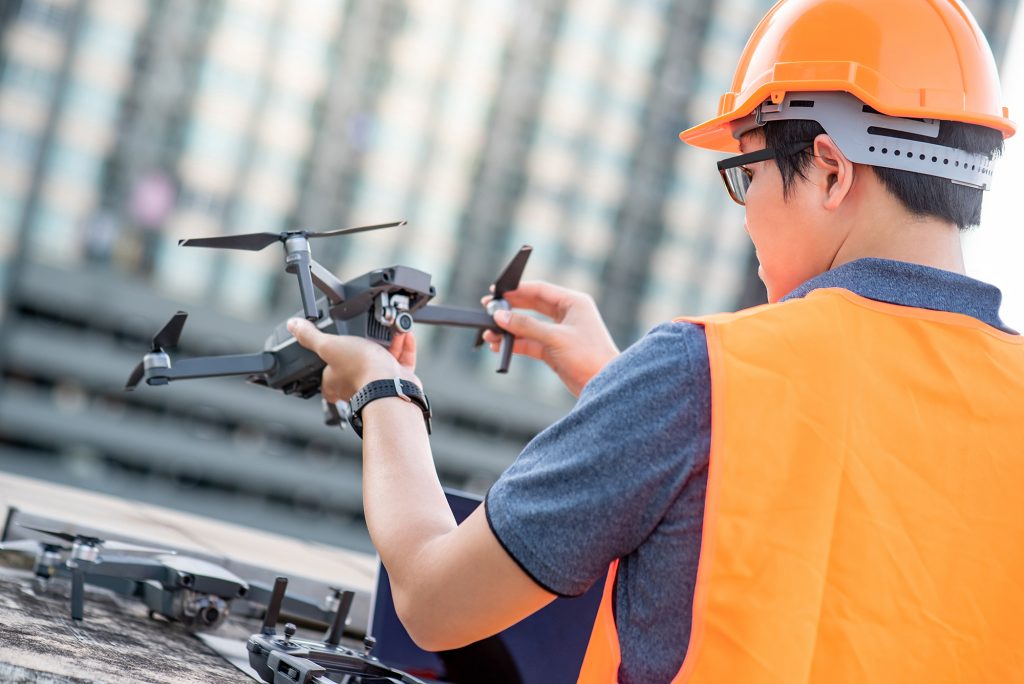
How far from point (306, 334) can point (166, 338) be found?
31 cm

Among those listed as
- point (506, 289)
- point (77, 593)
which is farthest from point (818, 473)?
point (77, 593)

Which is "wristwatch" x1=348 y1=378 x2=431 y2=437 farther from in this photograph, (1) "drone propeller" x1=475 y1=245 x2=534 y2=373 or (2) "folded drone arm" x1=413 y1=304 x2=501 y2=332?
(1) "drone propeller" x1=475 y1=245 x2=534 y2=373

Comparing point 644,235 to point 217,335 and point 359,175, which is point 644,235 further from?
point 217,335

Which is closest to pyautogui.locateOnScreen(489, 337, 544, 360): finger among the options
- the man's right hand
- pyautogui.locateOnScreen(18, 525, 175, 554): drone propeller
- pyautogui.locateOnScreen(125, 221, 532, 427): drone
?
the man's right hand

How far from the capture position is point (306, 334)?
141 centimetres

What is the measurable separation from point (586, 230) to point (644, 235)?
301 centimetres

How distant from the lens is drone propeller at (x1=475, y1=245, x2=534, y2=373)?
180cm

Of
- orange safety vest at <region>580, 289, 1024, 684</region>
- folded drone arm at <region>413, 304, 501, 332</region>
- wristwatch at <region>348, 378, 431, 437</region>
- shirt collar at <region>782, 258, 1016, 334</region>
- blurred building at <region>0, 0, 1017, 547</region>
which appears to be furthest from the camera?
blurred building at <region>0, 0, 1017, 547</region>

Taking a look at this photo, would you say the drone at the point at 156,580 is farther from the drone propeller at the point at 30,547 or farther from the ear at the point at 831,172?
the ear at the point at 831,172

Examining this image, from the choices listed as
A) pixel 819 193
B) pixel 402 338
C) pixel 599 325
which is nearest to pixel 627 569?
pixel 819 193

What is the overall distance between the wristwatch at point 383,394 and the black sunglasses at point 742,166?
1.43 feet

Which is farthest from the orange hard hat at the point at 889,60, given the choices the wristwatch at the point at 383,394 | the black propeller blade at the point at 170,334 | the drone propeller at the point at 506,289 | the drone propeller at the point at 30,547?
the drone propeller at the point at 30,547

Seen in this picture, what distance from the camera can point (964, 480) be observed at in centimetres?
95

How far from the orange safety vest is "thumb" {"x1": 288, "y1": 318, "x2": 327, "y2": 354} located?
569mm
